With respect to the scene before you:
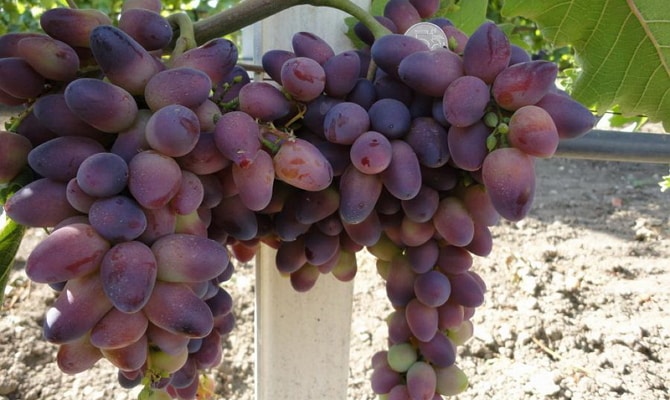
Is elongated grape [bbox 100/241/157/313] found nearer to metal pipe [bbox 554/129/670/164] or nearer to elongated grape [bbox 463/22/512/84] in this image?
elongated grape [bbox 463/22/512/84]

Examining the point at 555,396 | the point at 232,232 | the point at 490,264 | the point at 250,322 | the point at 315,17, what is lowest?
the point at 250,322

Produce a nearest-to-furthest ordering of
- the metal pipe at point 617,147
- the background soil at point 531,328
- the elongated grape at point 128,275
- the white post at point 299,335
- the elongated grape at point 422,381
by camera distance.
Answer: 1. the elongated grape at point 128,275
2. the elongated grape at point 422,381
3. the metal pipe at point 617,147
4. the white post at point 299,335
5. the background soil at point 531,328

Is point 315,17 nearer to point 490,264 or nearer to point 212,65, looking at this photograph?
point 212,65

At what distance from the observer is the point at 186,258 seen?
477 mm

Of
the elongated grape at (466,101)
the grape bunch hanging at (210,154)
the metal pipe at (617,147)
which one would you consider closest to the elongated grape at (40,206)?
the grape bunch hanging at (210,154)

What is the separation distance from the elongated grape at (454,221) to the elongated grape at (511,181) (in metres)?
0.12

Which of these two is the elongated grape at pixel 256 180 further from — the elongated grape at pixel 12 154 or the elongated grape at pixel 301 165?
the elongated grape at pixel 12 154

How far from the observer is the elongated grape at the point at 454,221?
0.63 m

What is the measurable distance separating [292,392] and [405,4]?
0.71 metres

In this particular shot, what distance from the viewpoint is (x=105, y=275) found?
448mm

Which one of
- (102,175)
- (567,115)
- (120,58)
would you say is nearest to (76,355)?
(102,175)

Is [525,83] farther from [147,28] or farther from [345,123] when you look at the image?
[147,28]

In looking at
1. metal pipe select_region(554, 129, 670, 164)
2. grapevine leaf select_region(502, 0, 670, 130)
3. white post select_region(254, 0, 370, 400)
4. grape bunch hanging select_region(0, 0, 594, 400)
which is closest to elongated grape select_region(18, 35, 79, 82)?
grape bunch hanging select_region(0, 0, 594, 400)

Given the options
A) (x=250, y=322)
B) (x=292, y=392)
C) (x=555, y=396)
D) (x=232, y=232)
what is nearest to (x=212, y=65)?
(x=232, y=232)
